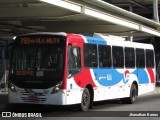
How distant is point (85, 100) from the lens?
52.8 feet

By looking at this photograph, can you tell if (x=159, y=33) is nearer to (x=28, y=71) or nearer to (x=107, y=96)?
(x=107, y=96)

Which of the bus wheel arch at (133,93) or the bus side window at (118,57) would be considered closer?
the bus side window at (118,57)

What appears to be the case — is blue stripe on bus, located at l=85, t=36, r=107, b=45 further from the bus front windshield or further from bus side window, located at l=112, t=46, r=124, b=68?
the bus front windshield

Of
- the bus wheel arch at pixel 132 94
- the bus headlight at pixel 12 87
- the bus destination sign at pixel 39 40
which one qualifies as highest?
Result: the bus destination sign at pixel 39 40

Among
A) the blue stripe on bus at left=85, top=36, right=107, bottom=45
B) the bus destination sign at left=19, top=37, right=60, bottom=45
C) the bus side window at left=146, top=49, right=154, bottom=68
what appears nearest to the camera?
the bus destination sign at left=19, top=37, right=60, bottom=45

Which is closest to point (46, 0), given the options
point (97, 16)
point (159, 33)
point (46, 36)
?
point (46, 36)

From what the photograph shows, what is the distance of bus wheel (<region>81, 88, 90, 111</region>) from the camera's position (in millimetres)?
15969

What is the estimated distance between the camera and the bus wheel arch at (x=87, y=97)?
52.4ft

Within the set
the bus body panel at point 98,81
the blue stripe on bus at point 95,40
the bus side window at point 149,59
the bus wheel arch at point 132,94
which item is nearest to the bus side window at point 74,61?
the bus body panel at point 98,81

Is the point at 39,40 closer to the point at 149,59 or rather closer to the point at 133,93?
the point at 133,93

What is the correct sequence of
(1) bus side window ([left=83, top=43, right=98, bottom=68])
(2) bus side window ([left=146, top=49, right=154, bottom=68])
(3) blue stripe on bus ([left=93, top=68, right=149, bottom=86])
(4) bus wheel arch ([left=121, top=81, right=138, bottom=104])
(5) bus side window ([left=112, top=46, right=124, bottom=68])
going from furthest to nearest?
1. (2) bus side window ([left=146, top=49, right=154, bottom=68])
2. (4) bus wheel arch ([left=121, top=81, right=138, bottom=104])
3. (5) bus side window ([left=112, top=46, right=124, bottom=68])
4. (3) blue stripe on bus ([left=93, top=68, right=149, bottom=86])
5. (1) bus side window ([left=83, top=43, right=98, bottom=68])

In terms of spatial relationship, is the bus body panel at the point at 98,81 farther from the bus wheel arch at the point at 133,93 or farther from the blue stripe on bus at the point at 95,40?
the bus wheel arch at the point at 133,93

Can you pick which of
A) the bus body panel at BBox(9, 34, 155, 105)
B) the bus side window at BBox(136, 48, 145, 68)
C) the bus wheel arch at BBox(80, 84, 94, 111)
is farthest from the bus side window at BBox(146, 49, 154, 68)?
the bus wheel arch at BBox(80, 84, 94, 111)

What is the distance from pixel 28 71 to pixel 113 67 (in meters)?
4.37
